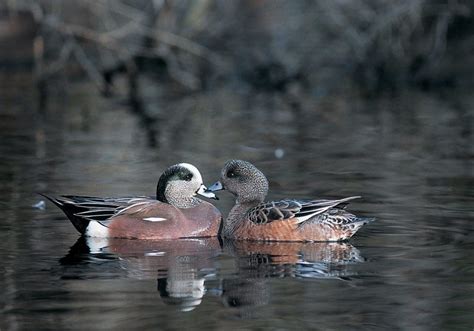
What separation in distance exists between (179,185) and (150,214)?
377 mm

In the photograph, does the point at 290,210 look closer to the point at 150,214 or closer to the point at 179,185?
the point at 179,185

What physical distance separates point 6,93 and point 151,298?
15335 millimetres

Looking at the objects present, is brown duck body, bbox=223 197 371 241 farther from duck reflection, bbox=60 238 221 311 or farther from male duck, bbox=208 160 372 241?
duck reflection, bbox=60 238 221 311

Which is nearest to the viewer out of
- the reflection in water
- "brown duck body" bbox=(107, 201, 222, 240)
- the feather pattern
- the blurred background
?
the blurred background

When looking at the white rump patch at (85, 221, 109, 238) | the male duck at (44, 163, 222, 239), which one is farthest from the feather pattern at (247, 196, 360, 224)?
the white rump patch at (85, 221, 109, 238)

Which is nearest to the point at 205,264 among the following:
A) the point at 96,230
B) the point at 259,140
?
the point at 96,230

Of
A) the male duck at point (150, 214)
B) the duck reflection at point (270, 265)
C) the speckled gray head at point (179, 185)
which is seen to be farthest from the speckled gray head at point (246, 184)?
the duck reflection at point (270, 265)

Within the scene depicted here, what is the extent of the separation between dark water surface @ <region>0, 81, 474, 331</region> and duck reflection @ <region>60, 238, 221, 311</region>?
0.05 ft

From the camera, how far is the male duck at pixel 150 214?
10.3 m

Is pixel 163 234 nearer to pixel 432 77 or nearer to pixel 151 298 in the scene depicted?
pixel 151 298

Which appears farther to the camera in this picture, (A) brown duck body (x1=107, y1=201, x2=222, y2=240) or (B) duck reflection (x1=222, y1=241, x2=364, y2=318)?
(A) brown duck body (x1=107, y1=201, x2=222, y2=240)

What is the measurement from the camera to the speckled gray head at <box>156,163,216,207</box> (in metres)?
10.5

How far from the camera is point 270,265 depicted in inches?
356

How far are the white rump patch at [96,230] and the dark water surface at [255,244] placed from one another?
155 millimetres
